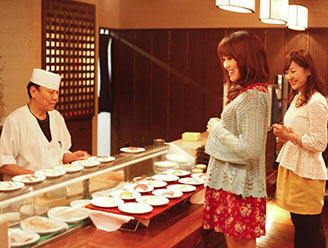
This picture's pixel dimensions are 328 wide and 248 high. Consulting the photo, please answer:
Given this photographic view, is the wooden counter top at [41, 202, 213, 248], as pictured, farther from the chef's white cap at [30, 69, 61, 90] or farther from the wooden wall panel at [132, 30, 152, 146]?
the wooden wall panel at [132, 30, 152, 146]

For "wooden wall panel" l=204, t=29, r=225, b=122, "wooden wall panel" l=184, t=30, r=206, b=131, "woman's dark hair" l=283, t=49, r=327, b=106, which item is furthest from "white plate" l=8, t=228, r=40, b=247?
"wooden wall panel" l=184, t=30, r=206, b=131

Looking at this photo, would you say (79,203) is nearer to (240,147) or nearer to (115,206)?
(115,206)

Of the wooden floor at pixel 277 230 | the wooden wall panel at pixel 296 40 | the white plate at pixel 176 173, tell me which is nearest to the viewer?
the white plate at pixel 176 173

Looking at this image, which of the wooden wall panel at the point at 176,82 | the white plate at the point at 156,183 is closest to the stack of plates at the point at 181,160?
the white plate at the point at 156,183

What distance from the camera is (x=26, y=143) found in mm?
3268

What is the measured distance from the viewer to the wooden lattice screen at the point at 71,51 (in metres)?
6.18

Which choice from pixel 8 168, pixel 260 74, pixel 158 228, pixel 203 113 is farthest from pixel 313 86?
pixel 203 113

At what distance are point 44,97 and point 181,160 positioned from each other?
1179mm

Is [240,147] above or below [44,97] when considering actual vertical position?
below

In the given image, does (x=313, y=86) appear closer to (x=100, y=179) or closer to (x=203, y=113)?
(x=100, y=179)

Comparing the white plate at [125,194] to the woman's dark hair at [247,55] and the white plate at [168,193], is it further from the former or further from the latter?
the woman's dark hair at [247,55]

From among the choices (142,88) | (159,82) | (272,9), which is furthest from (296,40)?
(272,9)

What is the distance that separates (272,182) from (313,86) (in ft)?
4.91

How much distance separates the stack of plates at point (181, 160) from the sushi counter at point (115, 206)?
415 mm
